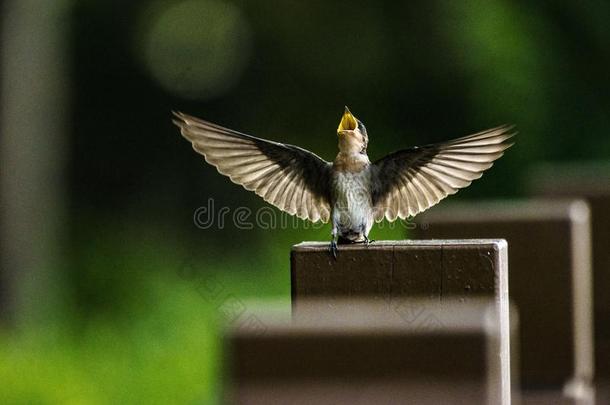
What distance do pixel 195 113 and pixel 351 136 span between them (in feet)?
Answer: 25.8

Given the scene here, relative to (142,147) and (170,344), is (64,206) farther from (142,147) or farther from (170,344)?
(170,344)

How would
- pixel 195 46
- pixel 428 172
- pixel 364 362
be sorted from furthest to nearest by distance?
pixel 195 46, pixel 428 172, pixel 364 362

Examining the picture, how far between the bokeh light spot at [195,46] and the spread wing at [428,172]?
794 centimetres

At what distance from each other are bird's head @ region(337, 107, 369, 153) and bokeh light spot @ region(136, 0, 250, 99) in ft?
26.1

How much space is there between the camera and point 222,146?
9.07 feet

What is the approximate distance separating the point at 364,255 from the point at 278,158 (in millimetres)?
870

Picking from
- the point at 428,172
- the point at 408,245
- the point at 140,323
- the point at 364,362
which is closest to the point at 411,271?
the point at 408,245

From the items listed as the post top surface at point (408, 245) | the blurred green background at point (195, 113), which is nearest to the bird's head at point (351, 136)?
the post top surface at point (408, 245)

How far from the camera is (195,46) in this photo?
11.3m

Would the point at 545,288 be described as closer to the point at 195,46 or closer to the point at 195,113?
the point at 195,113

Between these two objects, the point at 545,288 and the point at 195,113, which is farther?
the point at 195,113

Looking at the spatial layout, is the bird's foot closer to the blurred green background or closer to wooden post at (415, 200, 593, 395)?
wooden post at (415, 200, 593, 395)

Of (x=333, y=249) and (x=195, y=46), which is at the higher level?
(x=195, y=46)

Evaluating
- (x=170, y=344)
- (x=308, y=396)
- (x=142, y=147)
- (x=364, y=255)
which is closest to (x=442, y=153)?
(x=364, y=255)
